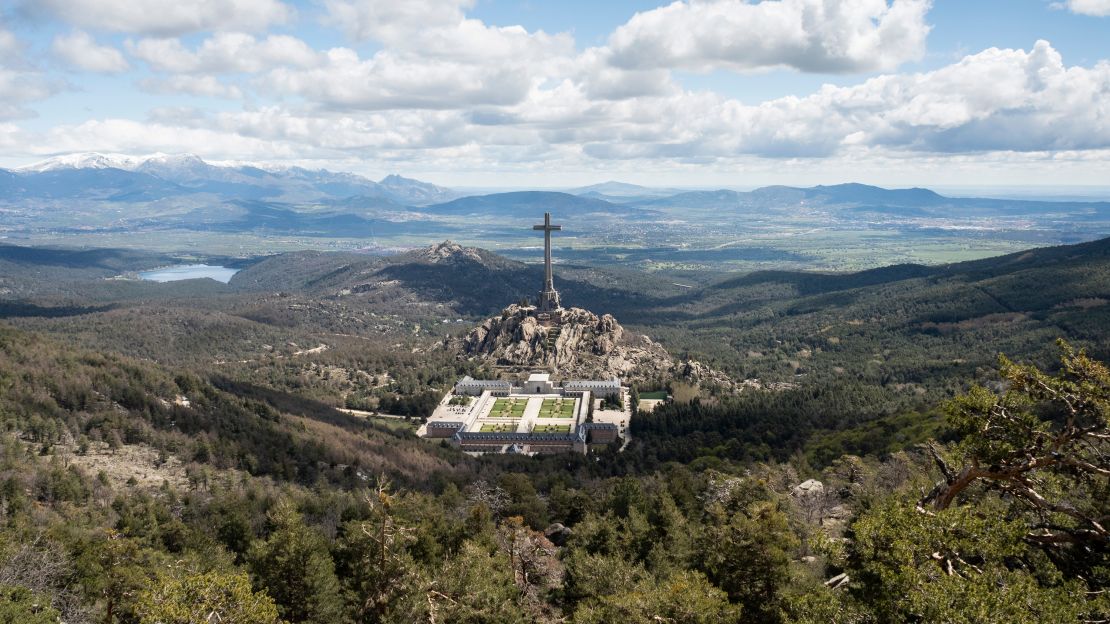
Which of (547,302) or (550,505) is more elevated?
(547,302)

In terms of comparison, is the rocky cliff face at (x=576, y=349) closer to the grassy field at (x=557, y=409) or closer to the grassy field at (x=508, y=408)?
the grassy field at (x=557, y=409)

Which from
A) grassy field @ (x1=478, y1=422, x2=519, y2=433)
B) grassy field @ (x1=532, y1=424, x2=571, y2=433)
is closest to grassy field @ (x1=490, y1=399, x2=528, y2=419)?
grassy field @ (x1=478, y1=422, x2=519, y2=433)

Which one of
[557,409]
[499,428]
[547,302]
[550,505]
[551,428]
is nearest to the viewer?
[550,505]

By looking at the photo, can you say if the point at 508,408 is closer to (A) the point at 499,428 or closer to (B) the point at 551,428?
(A) the point at 499,428

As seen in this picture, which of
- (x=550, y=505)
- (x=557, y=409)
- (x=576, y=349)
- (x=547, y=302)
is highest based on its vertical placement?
(x=547, y=302)

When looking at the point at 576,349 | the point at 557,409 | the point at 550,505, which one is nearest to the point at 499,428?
the point at 557,409

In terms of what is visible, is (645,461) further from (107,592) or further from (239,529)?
(107,592)

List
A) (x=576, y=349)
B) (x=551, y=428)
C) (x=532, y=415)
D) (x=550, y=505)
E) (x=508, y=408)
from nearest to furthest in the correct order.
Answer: (x=550, y=505)
(x=551, y=428)
(x=532, y=415)
(x=508, y=408)
(x=576, y=349)
